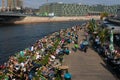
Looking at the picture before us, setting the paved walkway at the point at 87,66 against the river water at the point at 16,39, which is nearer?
the paved walkway at the point at 87,66

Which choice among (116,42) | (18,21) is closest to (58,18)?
(18,21)

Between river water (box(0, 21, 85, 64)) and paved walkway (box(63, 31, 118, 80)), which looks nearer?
paved walkway (box(63, 31, 118, 80))

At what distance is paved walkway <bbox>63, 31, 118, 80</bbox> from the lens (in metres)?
20.3

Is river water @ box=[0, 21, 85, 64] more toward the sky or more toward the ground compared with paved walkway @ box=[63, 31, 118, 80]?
more toward the ground

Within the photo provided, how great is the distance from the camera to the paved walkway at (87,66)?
66.7 ft

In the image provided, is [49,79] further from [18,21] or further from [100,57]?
[18,21]

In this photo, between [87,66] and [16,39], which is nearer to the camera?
[87,66]

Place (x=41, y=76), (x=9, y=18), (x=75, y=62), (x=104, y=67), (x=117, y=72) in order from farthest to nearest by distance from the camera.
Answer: (x=9, y=18)
(x=75, y=62)
(x=104, y=67)
(x=117, y=72)
(x=41, y=76)

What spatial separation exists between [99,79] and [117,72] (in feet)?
7.06

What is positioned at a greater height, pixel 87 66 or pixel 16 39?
pixel 87 66

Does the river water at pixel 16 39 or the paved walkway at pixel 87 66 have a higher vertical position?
the paved walkway at pixel 87 66

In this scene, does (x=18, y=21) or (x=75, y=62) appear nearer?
(x=75, y=62)

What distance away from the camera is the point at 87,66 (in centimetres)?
2356

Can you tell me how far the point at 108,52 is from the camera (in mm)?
26156
